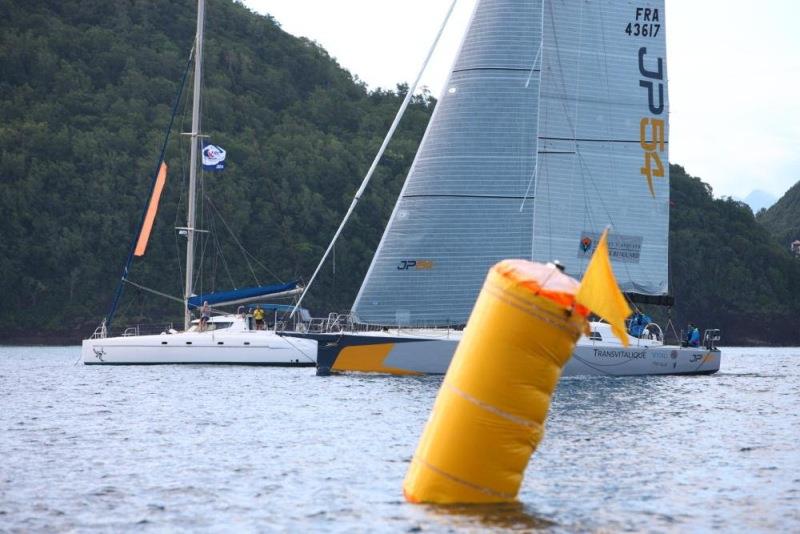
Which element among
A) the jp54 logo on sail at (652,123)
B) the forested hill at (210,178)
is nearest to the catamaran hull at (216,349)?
the jp54 logo on sail at (652,123)

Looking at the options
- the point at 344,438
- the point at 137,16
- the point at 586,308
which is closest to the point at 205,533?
the point at 586,308

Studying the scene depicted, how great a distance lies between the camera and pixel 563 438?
63.5ft

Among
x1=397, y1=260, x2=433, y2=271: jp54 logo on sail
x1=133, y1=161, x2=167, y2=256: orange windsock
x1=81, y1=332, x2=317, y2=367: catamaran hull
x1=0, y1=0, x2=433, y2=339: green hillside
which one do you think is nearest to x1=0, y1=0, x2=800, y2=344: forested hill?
x1=0, y1=0, x2=433, y2=339: green hillside

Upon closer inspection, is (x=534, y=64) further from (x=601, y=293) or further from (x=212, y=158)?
(x=601, y=293)

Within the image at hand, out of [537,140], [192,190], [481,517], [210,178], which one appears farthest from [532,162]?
[210,178]

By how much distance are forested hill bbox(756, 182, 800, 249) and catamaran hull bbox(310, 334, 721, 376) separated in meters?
136

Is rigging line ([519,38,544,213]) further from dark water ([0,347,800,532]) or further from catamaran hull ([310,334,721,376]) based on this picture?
dark water ([0,347,800,532])

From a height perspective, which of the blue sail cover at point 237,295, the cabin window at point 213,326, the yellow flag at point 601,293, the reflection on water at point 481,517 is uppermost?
the yellow flag at point 601,293

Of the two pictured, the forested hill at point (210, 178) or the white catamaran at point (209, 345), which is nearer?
the white catamaran at point (209, 345)

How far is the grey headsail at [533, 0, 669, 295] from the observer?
33.8 metres

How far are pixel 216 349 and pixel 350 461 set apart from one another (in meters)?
23.9

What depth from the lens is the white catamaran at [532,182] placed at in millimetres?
31797

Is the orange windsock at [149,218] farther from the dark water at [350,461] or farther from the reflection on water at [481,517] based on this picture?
the reflection on water at [481,517]

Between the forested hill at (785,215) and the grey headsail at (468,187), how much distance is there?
13896cm
